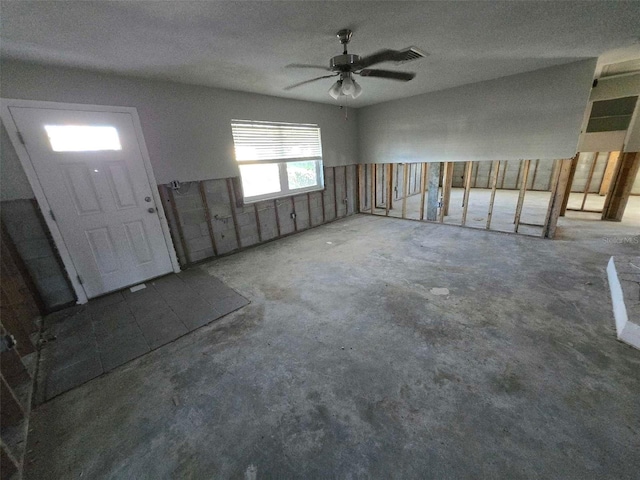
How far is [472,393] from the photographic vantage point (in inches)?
67.1

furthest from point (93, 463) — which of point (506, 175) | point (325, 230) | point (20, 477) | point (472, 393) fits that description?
point (506, 175)

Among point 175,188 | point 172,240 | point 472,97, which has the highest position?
point 472,97

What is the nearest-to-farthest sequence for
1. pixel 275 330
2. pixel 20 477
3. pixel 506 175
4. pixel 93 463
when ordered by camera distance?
pixel 20 477, pixel 93 463, pixel 275 330, pixel 506 175

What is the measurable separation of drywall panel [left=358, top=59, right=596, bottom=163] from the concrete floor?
89.5 inches

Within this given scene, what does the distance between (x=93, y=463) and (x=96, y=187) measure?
2867 mm

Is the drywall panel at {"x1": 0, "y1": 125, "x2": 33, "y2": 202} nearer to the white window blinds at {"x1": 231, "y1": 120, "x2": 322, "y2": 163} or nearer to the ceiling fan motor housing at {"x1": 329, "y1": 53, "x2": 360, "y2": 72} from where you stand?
the white window blinds at {"x1": 231, "y1": 120, "x2": 322, "y2": 163}

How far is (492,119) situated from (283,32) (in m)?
3.97

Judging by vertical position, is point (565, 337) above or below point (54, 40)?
below

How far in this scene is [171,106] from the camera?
3439 mm

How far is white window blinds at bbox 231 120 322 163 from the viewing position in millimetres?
4238

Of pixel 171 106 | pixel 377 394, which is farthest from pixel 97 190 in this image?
pixel 377 394

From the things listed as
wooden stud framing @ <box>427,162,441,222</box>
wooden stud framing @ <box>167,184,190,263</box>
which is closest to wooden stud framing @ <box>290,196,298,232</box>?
wooden stud framing @ <box>167,184,190,263</box>

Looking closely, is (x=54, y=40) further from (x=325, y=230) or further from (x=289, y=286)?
(x=325, y=230)

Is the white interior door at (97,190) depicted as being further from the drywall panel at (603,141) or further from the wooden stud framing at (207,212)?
the drywall panel at (603,141)
